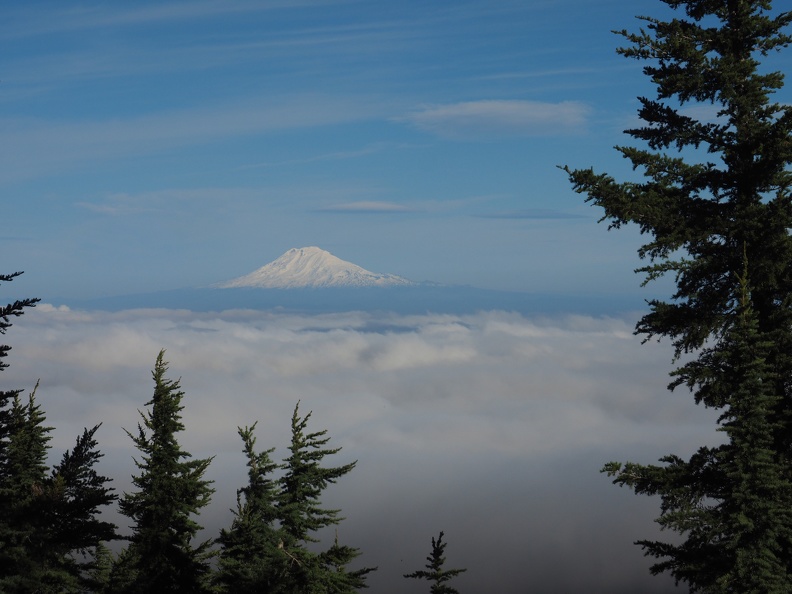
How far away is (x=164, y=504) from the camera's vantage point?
23.6 meters

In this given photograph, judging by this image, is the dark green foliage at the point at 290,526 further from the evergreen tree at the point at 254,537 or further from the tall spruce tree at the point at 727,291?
the tall spruce tree at the point at 727,291

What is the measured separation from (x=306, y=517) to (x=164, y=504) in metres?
4.43

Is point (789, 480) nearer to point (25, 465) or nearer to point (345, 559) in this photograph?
point (345, 559)

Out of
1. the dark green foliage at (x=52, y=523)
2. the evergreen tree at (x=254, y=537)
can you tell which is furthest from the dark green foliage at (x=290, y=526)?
the dark green foliage at (x=52, y=523)

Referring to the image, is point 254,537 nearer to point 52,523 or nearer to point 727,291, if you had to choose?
point 52,523

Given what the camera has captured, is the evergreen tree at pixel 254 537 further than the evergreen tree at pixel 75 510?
Yes

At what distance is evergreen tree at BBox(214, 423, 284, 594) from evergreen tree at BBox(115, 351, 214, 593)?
3.40ft

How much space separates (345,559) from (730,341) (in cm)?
1281

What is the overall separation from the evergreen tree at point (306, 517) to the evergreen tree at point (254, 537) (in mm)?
325

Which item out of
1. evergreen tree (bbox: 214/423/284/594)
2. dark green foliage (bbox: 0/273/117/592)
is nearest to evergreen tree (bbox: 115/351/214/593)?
evergreen tree (bbox: 214/423/284/594)

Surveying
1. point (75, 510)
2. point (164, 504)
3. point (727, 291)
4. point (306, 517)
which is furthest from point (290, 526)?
point (727, 291)

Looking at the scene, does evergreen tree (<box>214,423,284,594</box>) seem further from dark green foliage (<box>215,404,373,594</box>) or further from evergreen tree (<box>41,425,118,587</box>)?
evergreen tree (<box>41,425,118,587</box>)

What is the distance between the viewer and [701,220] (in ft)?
55.7

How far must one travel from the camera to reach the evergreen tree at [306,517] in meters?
22.2
